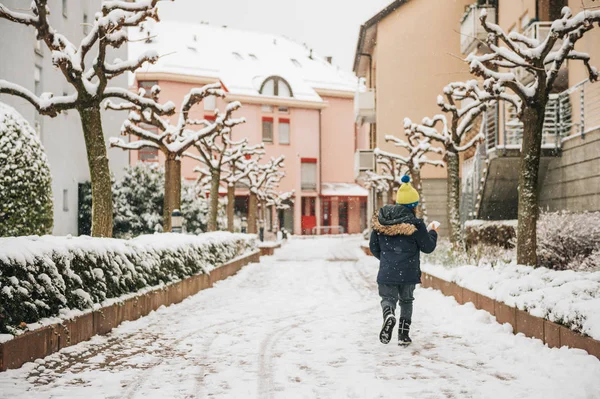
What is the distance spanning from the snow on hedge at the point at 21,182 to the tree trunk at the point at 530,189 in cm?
960

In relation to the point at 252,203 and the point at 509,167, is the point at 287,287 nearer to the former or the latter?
the point at 509,167

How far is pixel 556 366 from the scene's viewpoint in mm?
5816

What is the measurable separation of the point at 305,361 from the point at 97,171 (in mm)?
6045

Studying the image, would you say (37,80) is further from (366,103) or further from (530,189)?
(366,103)

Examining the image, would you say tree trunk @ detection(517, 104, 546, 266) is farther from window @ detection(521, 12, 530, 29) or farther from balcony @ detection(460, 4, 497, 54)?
balcony @ detection(460, 4, 497, 54)

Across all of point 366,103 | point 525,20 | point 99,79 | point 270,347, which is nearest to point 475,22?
point 525,20

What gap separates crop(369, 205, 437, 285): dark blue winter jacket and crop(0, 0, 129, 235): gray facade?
1440 cm

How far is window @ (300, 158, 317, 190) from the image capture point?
59.5m

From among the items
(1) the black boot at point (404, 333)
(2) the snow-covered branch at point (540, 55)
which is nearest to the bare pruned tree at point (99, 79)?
(2) the snow-covered branch at point (540, 55)

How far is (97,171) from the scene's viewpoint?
1100 centimetres

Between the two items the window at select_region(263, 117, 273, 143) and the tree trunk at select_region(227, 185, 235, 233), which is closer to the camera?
the tree trunk at select_region(227, 185, 235, 233)

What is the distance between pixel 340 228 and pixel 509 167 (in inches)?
1657

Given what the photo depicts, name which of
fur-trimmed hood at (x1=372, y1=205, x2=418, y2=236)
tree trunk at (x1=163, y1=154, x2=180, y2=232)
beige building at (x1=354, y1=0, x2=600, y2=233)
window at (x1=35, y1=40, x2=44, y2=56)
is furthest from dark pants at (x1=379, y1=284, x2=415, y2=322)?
window at (x1=35, y1=40, x2=44, y2=56)

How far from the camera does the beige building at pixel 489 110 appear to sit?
1617 cm
